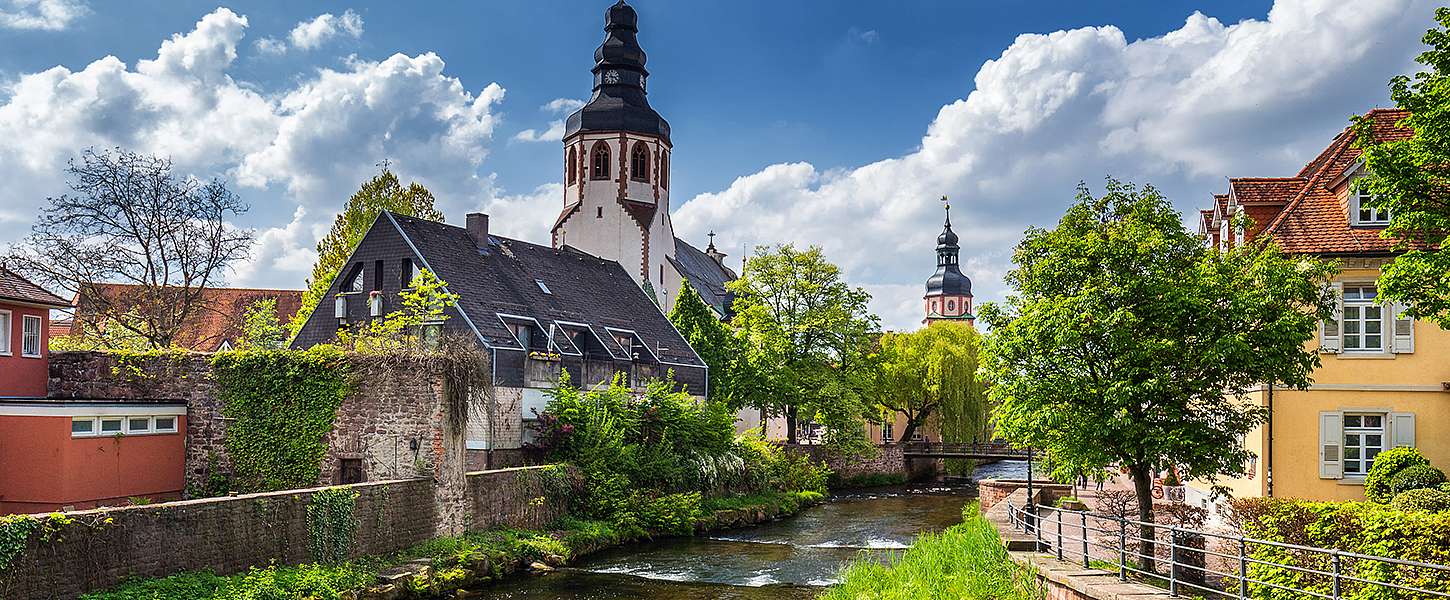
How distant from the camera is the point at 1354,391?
19.6m

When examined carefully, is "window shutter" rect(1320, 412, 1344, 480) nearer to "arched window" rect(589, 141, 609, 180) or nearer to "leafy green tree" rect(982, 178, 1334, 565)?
"leafy green tree" rect(982, 178, 1334, 565)

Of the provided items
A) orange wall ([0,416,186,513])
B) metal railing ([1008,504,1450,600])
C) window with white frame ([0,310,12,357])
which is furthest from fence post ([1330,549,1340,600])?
window with white frame ([0,310,12,357])

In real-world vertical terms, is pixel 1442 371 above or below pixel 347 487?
above

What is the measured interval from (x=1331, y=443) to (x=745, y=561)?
11086 millimetres

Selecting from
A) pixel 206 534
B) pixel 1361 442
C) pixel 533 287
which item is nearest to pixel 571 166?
pixel 533 287

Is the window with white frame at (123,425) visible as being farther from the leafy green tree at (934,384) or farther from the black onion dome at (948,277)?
the black onion dome at (948,277)

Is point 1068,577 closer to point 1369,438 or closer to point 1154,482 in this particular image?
point 1369,438

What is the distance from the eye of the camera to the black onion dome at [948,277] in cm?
11338

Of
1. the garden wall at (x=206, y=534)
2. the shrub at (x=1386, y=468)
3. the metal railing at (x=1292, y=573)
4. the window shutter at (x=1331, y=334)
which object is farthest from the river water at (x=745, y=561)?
the window shutter at (x=1331, y=334)

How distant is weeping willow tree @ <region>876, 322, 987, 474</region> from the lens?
50438 mm

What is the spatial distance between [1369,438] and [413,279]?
2140cm

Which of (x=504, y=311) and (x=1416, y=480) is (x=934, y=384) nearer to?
(x=504, y=311)

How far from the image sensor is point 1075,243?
1623 cm

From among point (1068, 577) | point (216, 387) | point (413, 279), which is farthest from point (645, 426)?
point (1068, 577)
